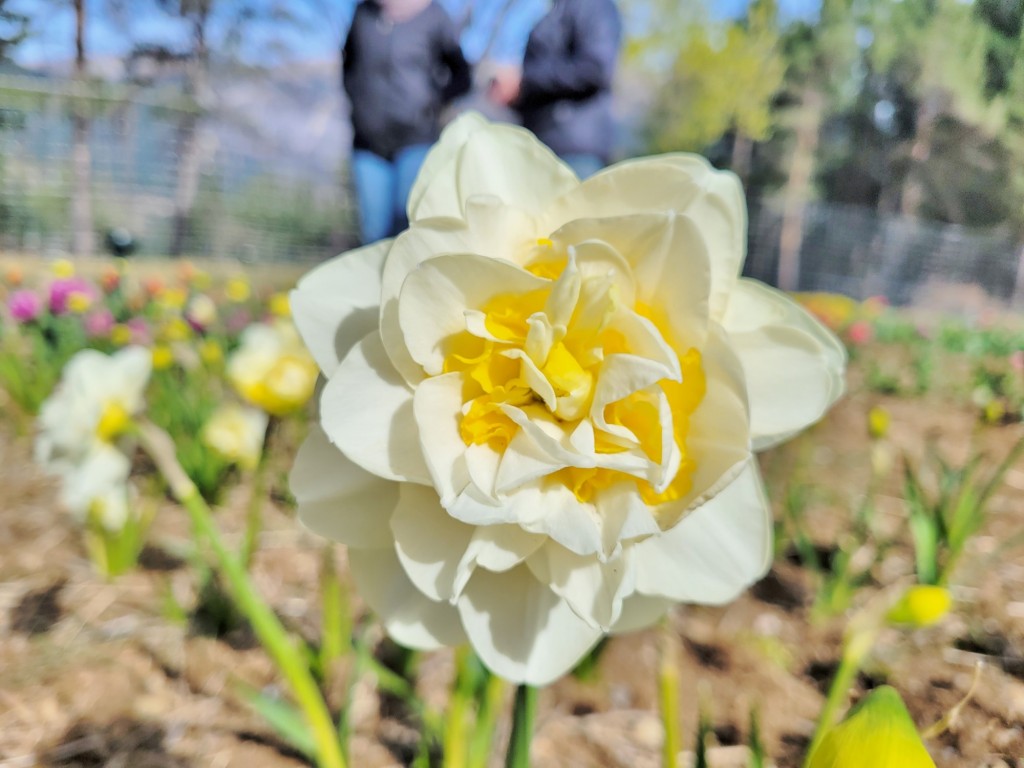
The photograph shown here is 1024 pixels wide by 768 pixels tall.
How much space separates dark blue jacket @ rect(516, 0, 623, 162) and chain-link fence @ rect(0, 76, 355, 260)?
0.44 meters

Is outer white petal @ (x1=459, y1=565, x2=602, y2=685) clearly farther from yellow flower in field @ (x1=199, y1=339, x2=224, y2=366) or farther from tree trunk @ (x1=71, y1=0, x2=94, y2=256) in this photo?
yellow flower in field @ (x1=199, y1=339, x2=224, y2=366)

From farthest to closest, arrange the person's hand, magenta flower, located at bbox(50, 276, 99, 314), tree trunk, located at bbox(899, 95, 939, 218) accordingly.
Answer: magenta flower, located at bbox(50, 276, 99, 314) < the person's hand < tree trunk, located at bbox(899, 95, 939, 218)

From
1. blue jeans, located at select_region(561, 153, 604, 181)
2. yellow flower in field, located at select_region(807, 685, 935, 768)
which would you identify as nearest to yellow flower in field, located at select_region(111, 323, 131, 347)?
blue jeans, located at select_region(561, 153, 604, 181)

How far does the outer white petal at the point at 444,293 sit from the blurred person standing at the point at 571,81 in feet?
2.61

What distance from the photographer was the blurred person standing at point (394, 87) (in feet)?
2.74

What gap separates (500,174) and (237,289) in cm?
134

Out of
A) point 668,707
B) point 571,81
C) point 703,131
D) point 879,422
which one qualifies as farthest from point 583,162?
point 668,707

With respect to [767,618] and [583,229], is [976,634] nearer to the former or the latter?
[583,229]

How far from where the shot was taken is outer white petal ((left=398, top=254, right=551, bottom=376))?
20cm

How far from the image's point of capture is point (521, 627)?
23cm

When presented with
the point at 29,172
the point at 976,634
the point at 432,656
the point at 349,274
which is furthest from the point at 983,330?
the point at 29,172

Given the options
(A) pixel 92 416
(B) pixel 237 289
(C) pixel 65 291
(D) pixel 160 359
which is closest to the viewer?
(A) pixel 92 416

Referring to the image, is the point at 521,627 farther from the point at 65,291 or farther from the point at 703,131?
the point at 65,291

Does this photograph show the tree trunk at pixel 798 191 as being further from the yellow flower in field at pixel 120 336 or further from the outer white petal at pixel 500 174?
the yellow flower in field at pixel 120 336
